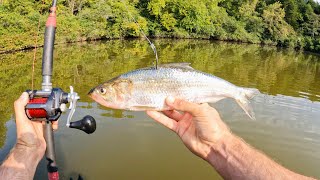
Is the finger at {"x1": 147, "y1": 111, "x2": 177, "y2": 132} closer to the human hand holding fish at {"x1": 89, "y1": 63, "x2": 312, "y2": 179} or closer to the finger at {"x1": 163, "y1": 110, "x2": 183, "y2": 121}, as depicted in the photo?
the finger at {"x1": 163, "y1": 110, "x2": 183, "y2": 121}

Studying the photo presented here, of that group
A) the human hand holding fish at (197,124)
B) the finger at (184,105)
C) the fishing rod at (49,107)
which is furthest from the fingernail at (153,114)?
the fishing rod at (49,107)

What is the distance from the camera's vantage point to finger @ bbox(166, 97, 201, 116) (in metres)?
3.02

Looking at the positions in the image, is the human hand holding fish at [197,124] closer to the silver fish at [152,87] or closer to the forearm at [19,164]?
the silver fish at [152,87]

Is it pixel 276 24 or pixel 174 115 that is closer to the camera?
pixel 174 115

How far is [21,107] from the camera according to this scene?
2729 millimetres

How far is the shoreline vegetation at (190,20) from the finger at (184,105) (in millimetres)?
33116

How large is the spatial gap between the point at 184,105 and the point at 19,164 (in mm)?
1475

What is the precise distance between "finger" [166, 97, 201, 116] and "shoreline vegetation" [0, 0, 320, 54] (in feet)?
109

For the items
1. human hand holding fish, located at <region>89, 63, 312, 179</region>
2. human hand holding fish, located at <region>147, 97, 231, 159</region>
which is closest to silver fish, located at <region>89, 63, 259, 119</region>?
human hand holding fish, located at <region>89, 63, 312, 179</region>

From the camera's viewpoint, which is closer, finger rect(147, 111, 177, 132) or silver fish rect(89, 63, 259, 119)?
silver fish rect(89, 63, 259, 119)

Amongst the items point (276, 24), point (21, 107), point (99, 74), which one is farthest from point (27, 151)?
point (276, 24)

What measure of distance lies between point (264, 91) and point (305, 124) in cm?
605

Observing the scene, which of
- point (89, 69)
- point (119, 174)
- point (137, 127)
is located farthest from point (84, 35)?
point (119, 174)

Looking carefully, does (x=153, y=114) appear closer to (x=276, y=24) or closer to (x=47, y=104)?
(x=47, y=104)
